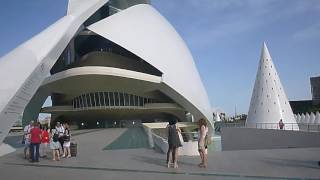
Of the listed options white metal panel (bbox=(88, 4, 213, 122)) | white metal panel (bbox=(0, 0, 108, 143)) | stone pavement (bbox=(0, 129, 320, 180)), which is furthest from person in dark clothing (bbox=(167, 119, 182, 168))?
white metal panel (bbox=(88, 4, 213, 122))

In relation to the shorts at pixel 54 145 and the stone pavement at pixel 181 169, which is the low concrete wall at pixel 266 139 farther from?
the shorts at pixel 54 145

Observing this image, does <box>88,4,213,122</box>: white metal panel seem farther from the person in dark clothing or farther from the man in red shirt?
the person in dark clothing

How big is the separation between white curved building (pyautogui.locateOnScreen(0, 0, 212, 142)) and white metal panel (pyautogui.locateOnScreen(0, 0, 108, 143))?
14318 millimetres

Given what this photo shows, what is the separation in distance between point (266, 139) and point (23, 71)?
16.5 m

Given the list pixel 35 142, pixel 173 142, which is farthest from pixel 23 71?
pixel 173 142

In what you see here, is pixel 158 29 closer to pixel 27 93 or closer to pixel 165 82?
pixel 165 82

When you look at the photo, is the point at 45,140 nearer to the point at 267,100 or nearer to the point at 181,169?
the point at 181,169

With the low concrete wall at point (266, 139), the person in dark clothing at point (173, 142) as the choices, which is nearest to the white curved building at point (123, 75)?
the low concrete wall at point (266, 139)

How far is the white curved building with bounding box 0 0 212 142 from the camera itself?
33.7m

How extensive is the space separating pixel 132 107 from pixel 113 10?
14.8 meters

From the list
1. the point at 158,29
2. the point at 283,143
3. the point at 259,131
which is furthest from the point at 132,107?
the point at 283,143

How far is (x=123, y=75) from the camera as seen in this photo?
33.0 m

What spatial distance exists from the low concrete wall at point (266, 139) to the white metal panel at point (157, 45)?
855 centimetres

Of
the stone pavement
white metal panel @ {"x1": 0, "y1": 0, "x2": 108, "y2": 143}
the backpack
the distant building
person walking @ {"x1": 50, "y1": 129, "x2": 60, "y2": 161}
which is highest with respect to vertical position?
the distant building
